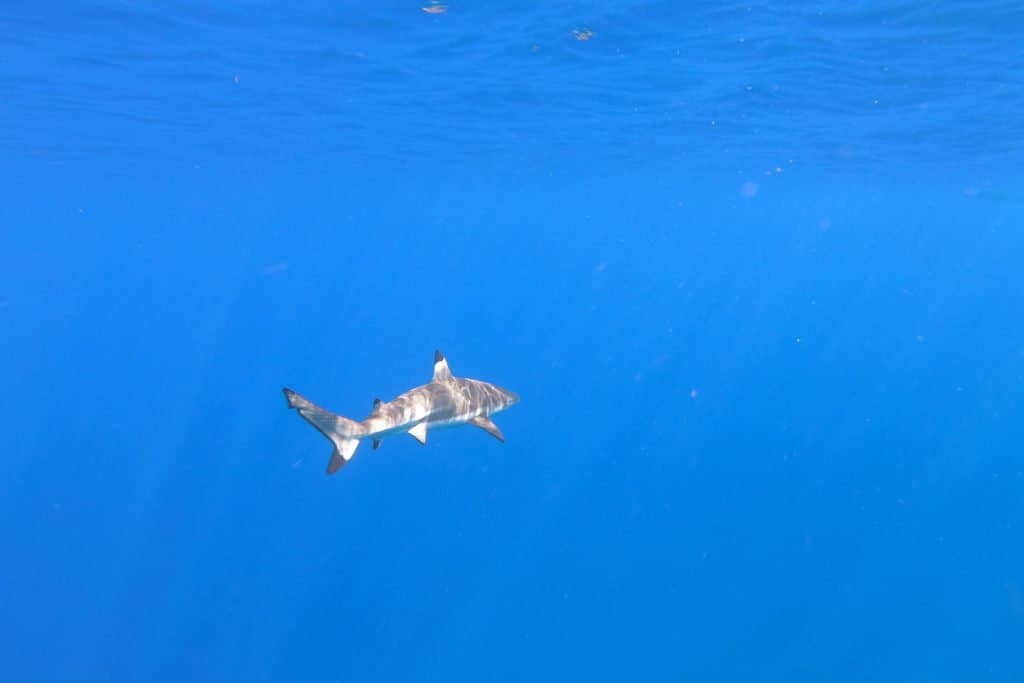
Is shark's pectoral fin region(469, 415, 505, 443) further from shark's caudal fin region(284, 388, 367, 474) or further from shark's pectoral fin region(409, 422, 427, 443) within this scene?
shark's caudal fin region(284, 388, 367, 474)

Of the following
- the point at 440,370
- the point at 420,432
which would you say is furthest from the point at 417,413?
the point at 440,370

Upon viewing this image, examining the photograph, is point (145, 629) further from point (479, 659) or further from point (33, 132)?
point (33, 132)

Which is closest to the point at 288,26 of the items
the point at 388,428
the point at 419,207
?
the point at 388,428

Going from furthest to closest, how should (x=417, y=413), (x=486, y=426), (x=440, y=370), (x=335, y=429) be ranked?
(x=440, y=370)
(x=486, y=426)
(x=417, y=413)
(x=335, y=429)

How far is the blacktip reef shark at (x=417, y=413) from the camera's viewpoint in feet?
22.8

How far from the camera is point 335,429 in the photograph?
23.1 feet

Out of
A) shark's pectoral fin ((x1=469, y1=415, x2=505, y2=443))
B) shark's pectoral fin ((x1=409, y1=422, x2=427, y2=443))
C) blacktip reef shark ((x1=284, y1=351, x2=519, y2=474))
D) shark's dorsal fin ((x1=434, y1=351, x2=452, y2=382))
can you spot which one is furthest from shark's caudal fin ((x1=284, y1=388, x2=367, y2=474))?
shark's dorsal fin ((x1=434, y1=351, x2=452, y2=382))

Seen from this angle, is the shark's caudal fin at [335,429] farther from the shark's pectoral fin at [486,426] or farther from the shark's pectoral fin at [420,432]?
the shark's pectoral fin at [486,426]

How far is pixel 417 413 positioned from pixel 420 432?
0.37 metres

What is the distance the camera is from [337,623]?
76.1 feet

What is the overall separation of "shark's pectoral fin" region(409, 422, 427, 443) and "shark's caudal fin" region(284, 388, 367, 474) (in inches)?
41.8

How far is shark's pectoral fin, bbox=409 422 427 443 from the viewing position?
840 centimetres

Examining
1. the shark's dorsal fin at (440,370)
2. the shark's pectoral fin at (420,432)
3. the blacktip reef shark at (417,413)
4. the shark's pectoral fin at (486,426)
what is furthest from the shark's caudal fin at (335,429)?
the shark's dorsal fin at (440,370)

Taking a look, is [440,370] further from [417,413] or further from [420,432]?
[417,413]
